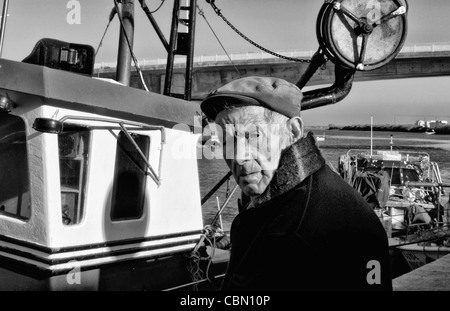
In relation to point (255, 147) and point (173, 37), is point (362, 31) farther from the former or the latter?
point (255, 147)

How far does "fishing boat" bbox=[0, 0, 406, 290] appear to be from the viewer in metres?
4.29

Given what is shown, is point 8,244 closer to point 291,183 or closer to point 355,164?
point 291,183

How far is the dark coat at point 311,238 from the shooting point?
1.80 metres

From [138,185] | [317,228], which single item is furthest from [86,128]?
[317,228]

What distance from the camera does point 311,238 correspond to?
1.81 m

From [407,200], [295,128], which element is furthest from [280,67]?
[295,128]

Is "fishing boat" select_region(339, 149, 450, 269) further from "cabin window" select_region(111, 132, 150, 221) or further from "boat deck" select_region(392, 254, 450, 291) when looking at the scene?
"cabin window" select_region(111, 132, 150, 221)

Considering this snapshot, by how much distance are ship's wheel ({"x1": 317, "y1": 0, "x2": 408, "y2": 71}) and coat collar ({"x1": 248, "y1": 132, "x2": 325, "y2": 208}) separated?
3149mm

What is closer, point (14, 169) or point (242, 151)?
point (242, 151)

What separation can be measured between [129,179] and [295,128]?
3252 millimetres

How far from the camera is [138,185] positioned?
17.1 ft

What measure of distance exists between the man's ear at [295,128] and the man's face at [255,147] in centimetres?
3

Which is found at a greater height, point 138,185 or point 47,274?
point 138,185

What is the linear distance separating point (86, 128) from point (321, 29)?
2.55m
